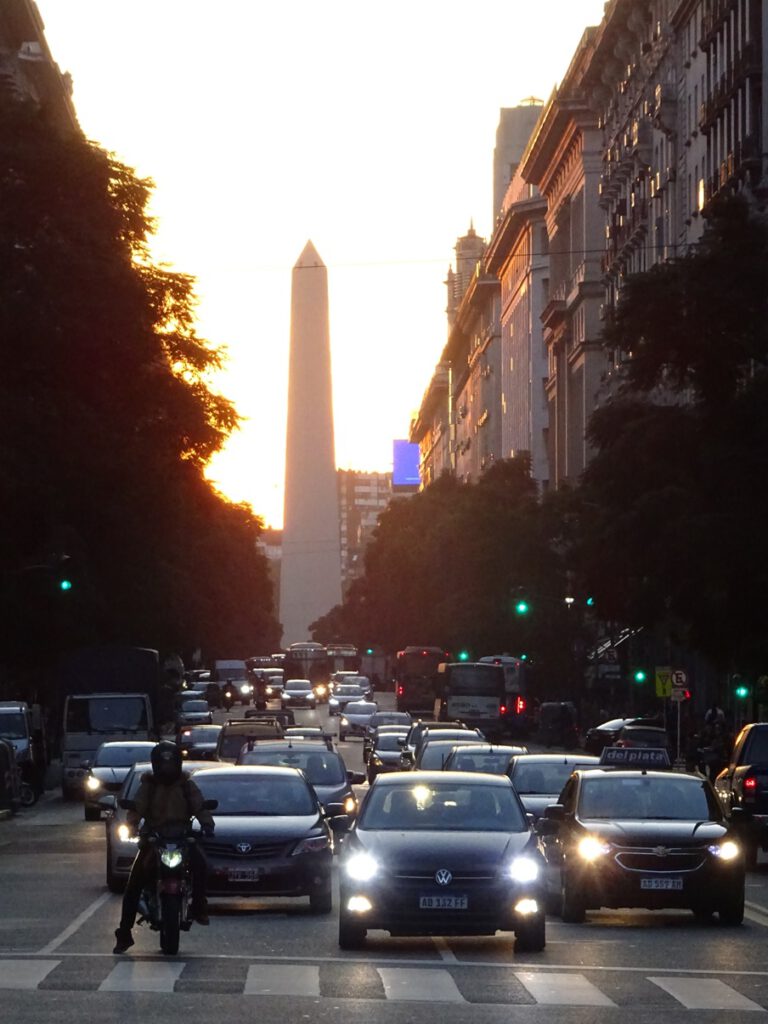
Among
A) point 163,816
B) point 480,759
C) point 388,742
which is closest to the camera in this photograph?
point 163,816

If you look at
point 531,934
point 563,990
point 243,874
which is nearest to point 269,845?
point 243,874

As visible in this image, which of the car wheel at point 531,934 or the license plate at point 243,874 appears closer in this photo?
the car wheel at point 531,934

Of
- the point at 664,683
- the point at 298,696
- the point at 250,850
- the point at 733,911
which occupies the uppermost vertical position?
the point at 298,696

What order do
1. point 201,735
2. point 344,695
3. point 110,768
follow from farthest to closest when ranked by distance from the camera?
1. point 344,695
2. point 201,735
3. point 110,768

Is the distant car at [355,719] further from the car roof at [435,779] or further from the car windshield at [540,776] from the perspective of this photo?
the car roof at [435,779]

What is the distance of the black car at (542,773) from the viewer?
28031mm

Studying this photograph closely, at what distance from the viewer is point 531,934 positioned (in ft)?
60.9

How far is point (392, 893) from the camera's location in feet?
60.3

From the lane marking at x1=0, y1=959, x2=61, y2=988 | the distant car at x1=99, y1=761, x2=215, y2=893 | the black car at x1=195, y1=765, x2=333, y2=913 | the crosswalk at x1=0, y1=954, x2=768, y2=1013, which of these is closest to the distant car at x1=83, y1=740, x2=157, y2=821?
the distant car at x1=99, y1=761, x2=215, y2=893

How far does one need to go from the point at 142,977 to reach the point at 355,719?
6888 cm

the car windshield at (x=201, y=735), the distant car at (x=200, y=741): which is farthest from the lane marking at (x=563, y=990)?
the car windshield at (x=201, y=735)

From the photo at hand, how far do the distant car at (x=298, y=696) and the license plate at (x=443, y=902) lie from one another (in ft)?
345

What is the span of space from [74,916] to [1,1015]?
837cm

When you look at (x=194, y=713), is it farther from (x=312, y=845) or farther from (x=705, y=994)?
(x=705, y=994)
